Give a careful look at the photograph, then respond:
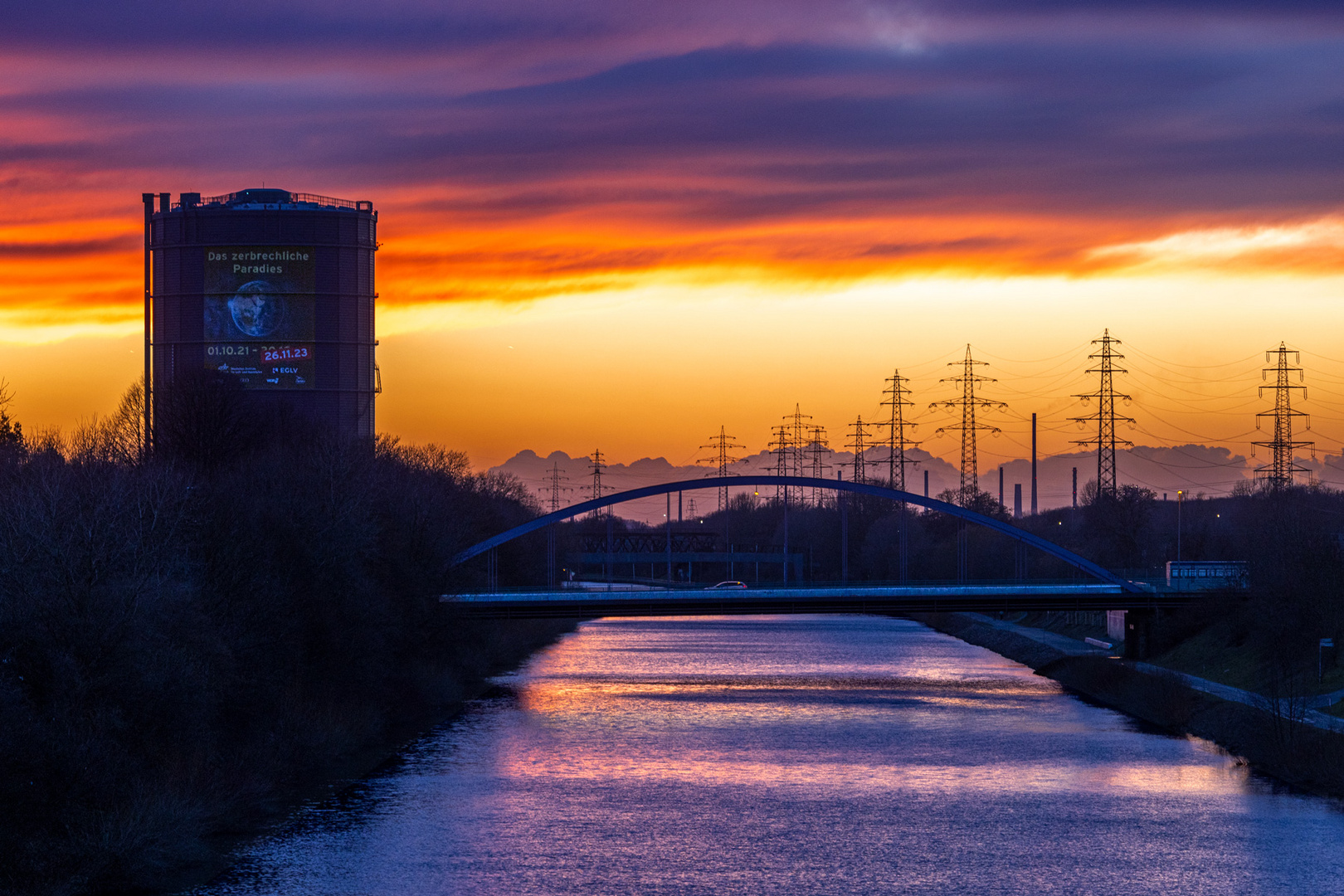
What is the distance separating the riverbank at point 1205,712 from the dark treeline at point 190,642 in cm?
2806

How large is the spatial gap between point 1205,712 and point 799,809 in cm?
2244

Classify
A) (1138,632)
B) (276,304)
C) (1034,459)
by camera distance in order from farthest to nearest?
(1034,459)
(276,304)
(1138,632)

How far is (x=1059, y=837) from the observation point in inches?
1459

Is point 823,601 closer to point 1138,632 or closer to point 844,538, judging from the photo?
point 1138,632

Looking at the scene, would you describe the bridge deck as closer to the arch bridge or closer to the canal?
the arch bridge

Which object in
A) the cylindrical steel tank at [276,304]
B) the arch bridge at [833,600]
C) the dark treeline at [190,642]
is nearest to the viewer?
the dark treeline at [190,642]

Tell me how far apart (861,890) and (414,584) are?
110 ft

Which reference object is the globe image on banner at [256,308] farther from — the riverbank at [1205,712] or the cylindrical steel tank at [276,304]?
the riverbank at [1205,712]

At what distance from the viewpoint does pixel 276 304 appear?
11556 cm

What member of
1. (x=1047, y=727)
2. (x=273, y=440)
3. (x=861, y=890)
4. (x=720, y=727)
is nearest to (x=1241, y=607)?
(x=1047, y=727)

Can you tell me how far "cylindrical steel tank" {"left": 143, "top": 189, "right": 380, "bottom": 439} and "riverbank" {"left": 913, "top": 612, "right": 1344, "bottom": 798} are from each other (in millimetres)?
53822

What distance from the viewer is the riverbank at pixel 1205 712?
43375 mm

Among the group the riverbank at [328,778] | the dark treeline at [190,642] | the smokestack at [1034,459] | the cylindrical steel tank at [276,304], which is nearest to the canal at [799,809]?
the riverbank at [328,778]

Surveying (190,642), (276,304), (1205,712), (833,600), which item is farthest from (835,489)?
(190,642)
